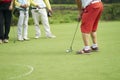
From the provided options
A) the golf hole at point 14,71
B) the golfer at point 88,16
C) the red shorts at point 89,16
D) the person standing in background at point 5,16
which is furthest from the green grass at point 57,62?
the person standing in background at point 5,16

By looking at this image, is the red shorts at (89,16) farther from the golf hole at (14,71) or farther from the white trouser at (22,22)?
the white trouser at (22,22)

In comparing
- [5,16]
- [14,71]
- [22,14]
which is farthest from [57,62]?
[22,14]

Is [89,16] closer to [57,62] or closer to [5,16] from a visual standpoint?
[57,62]

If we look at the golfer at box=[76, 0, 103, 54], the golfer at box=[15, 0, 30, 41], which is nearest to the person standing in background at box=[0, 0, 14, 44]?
the golfer at box=[15, 0, 30, 41]

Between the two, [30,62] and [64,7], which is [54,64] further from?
[64,7]

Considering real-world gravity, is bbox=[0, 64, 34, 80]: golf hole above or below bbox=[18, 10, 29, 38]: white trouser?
above

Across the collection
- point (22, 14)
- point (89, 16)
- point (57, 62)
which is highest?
point (89, 16)

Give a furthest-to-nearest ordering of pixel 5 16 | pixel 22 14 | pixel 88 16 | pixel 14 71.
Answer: pixel 22 14 → pixel 5 16 → pixel 88 16 → pixel 14 71

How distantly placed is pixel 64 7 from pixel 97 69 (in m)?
23.3

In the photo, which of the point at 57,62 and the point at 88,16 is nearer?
the point at 57,62

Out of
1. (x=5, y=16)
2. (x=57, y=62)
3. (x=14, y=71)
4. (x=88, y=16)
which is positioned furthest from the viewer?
(x=5, y=16)

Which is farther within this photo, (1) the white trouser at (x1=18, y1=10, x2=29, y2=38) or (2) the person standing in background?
(1) the white trouser at (x1=18, y1=10, x2=29, y2=38)

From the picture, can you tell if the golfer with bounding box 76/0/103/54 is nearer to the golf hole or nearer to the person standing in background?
the golf hole

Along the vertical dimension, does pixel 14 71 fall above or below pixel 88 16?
below
